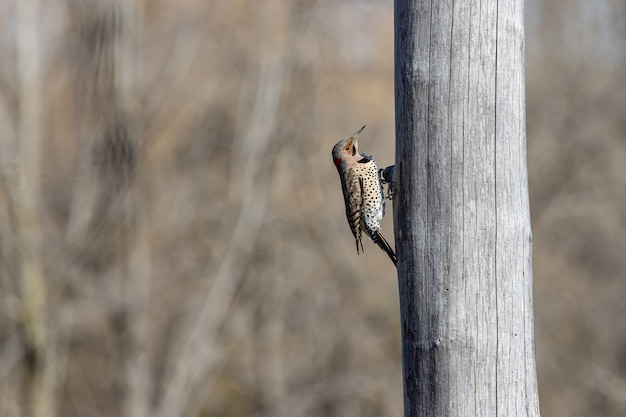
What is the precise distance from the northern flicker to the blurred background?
4.00 m

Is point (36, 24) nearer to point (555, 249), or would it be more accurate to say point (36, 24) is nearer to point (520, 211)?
point (520, 211)

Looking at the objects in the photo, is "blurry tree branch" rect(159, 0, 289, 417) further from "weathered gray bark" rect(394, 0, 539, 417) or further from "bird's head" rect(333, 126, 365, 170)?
"weathered gray bark" rect(394, 0, 539, 417)

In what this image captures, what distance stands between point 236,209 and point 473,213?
278 inches

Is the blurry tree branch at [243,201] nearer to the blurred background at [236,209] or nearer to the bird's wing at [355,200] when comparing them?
the blurred background at [236,209]

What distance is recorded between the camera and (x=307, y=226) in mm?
10492

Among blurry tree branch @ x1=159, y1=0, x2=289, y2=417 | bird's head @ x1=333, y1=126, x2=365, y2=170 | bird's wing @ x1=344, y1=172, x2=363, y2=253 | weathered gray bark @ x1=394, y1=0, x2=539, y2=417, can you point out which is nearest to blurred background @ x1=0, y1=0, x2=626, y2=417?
blurry tree branch @ x1=159, y1=0, x2=289, y2=417

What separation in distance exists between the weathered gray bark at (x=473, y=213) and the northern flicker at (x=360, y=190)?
1799 millimetres

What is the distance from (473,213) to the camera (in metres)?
2.34

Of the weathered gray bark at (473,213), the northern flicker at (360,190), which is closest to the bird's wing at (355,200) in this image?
the northern flicker at (360,190)

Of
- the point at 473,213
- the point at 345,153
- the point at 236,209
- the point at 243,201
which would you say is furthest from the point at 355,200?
the point at 236,209

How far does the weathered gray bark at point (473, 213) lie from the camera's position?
234cm

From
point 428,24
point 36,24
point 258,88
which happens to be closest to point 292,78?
point 258,88

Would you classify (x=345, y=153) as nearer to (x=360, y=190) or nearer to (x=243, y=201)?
(x=360, y=190)

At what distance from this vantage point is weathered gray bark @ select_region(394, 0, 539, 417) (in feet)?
7.66
